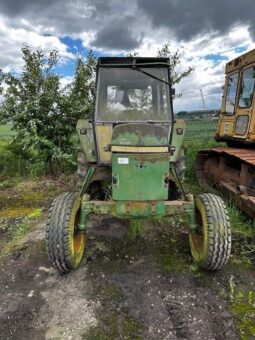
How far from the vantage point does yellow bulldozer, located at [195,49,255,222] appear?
604cm

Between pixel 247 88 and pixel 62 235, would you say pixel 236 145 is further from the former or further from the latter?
pixel 62 235

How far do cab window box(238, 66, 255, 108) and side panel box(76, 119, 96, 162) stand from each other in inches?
128

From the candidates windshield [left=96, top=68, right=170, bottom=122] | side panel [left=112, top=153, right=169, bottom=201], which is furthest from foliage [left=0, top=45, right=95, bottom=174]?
side panel [left=112, top=153, right=169, bottom=201]

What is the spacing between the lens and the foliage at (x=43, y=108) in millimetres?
7934

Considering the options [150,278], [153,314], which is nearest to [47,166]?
[150,278]

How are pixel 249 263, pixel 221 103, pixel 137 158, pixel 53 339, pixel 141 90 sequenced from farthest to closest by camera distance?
pixel 221 103, pixel 141 90, pixel 249 263, pixel 137 158, pixel 53 339

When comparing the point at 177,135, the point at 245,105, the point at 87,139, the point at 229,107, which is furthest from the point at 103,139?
the point at 229,107

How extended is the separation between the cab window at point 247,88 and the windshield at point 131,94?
2310mm

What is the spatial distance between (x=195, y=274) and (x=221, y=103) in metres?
5.05

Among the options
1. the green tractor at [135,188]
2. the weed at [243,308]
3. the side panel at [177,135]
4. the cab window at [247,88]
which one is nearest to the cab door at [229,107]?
the cab window at [247,88]

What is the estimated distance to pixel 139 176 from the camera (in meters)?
3.83

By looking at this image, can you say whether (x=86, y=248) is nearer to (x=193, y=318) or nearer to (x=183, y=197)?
(x=183, y=197)

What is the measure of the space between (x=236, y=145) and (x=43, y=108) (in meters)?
4.38

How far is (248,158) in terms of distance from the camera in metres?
5.77
